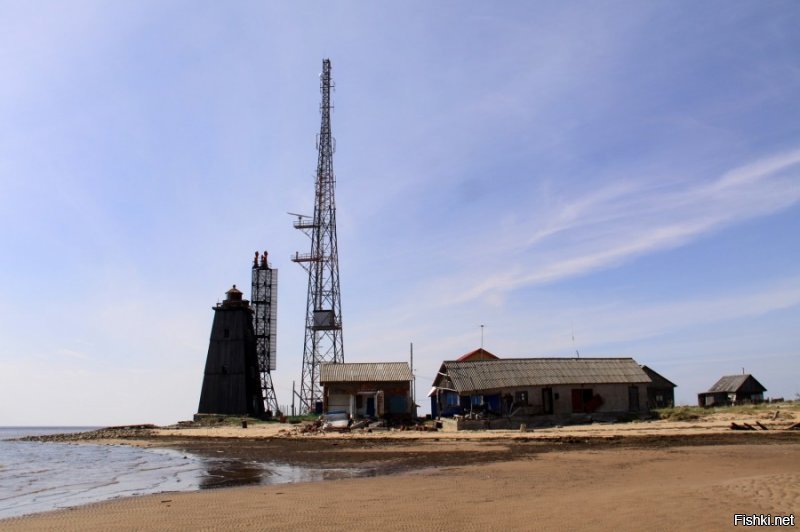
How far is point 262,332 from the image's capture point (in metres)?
64.4

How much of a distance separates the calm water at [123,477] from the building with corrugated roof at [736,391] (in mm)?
52825

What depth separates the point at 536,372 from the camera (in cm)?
3859

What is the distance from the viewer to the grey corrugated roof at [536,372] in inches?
1476

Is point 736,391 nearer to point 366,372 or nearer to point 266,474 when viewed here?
point 366,372

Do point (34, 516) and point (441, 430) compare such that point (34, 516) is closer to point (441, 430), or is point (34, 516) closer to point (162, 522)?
point (162, 522)

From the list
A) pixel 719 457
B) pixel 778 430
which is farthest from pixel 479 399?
pixel 719 457

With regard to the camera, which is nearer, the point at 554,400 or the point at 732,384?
the point at 554,400

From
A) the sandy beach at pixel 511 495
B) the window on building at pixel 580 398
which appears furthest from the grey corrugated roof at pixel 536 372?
the sandy beach at pixel 511 495

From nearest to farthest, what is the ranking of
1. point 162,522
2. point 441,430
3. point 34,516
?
1. point 162,522
2. point 34,516
3. point 441,430

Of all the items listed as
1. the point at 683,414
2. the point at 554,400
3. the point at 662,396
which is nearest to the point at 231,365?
the point at 554,400

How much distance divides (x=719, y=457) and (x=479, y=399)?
20.4m

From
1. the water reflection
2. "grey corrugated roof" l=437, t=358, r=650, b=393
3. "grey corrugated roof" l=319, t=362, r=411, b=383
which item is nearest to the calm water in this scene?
the water reflection

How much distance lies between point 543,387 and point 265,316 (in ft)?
114

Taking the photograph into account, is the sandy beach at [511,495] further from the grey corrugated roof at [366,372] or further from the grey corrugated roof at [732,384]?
the grey corrugated roof at [732,384]
